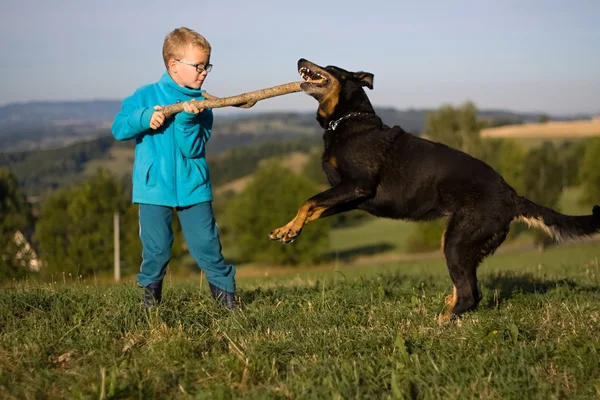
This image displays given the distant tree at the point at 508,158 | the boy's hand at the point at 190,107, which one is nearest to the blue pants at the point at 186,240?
the boy's hand at the point at 190,107

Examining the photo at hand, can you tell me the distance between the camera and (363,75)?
607 centimetres

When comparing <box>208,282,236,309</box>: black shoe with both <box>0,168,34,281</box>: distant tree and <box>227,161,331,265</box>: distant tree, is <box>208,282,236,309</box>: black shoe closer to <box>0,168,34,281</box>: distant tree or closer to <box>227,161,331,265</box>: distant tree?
<box>0,168,34,281</box>: distant tree

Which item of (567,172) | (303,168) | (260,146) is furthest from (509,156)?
(260,146)

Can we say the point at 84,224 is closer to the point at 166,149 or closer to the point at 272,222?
the point at 272,222

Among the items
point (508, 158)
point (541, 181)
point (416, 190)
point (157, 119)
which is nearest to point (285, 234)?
point (416, 190)

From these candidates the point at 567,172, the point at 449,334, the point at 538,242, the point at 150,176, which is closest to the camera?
the point at 449,334

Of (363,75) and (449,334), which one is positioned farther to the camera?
(363,75)

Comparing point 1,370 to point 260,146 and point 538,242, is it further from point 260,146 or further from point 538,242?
point 260,146

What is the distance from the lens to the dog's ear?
237 inches

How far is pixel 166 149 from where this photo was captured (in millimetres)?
5402

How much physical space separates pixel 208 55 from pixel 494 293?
3.56 meters

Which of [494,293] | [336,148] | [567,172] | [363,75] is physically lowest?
[567,172]

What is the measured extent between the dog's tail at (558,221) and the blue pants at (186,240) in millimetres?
2681

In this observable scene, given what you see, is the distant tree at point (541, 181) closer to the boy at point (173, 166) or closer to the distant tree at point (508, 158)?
the distant tree at point (508, 158)
